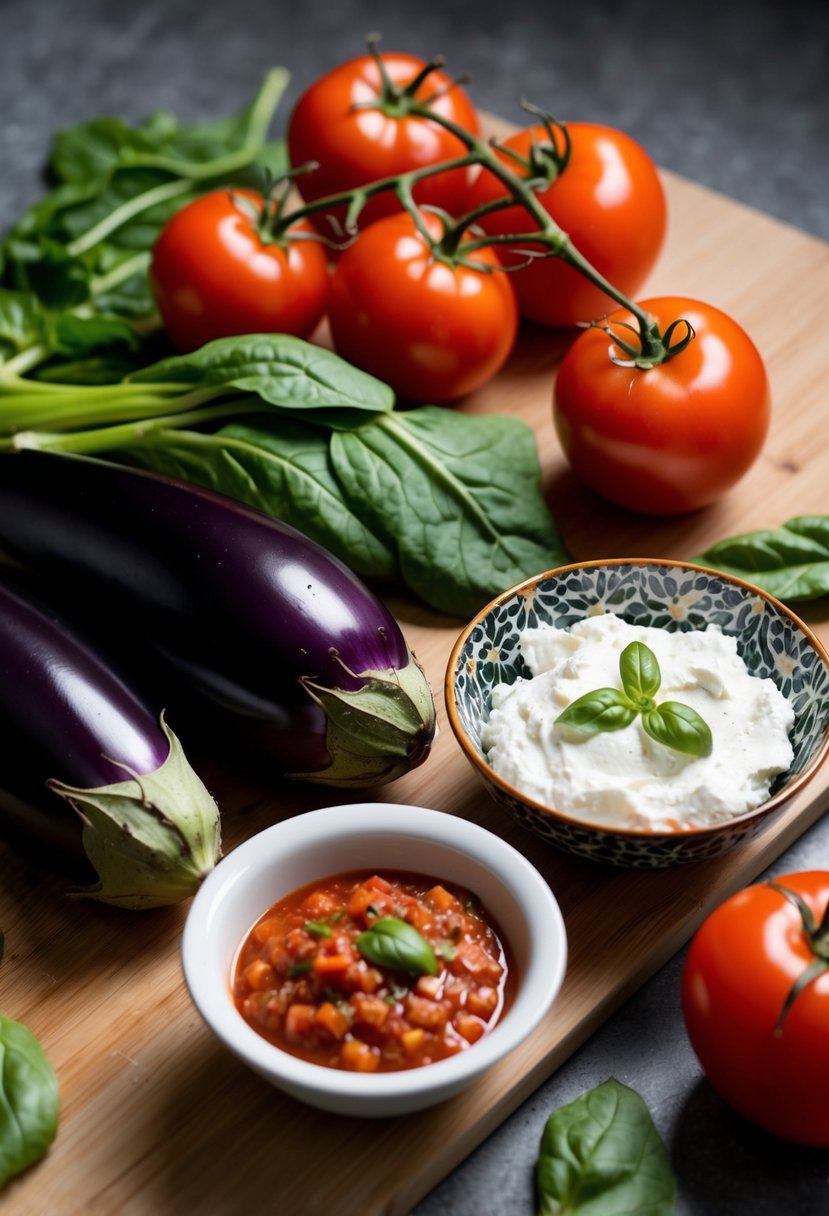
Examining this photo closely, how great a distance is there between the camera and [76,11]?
387cm

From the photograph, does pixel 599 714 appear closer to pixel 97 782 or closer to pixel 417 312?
pixel 97 782

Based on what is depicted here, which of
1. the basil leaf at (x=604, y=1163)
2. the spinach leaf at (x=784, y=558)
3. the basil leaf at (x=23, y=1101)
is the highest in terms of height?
the spinach leaf at (x=784, y=558)

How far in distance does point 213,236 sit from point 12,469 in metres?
0.57

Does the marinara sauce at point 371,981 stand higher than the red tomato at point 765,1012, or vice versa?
the red tomato at point 765,1012

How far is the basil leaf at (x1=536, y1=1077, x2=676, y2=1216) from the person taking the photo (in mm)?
1520

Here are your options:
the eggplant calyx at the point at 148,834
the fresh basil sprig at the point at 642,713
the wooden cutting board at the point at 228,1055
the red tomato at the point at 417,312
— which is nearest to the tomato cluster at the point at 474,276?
the red tomato at the point at 417,312

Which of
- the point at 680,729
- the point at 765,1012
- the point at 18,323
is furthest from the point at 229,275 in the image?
the point at 765,1012

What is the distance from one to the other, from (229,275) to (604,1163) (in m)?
1.58

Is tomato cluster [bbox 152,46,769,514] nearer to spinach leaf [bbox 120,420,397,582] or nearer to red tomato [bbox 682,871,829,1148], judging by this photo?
spinach leaf [bbox 120,420,397,582]

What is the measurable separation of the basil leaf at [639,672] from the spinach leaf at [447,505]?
1.33 feet

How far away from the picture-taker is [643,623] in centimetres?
204

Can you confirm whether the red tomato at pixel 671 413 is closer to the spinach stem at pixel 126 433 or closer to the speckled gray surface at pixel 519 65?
the spinach stem at pixel 126 433

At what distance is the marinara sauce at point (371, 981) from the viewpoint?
1506 millimetres

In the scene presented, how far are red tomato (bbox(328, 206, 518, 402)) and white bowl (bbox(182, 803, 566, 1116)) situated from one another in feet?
3.12
